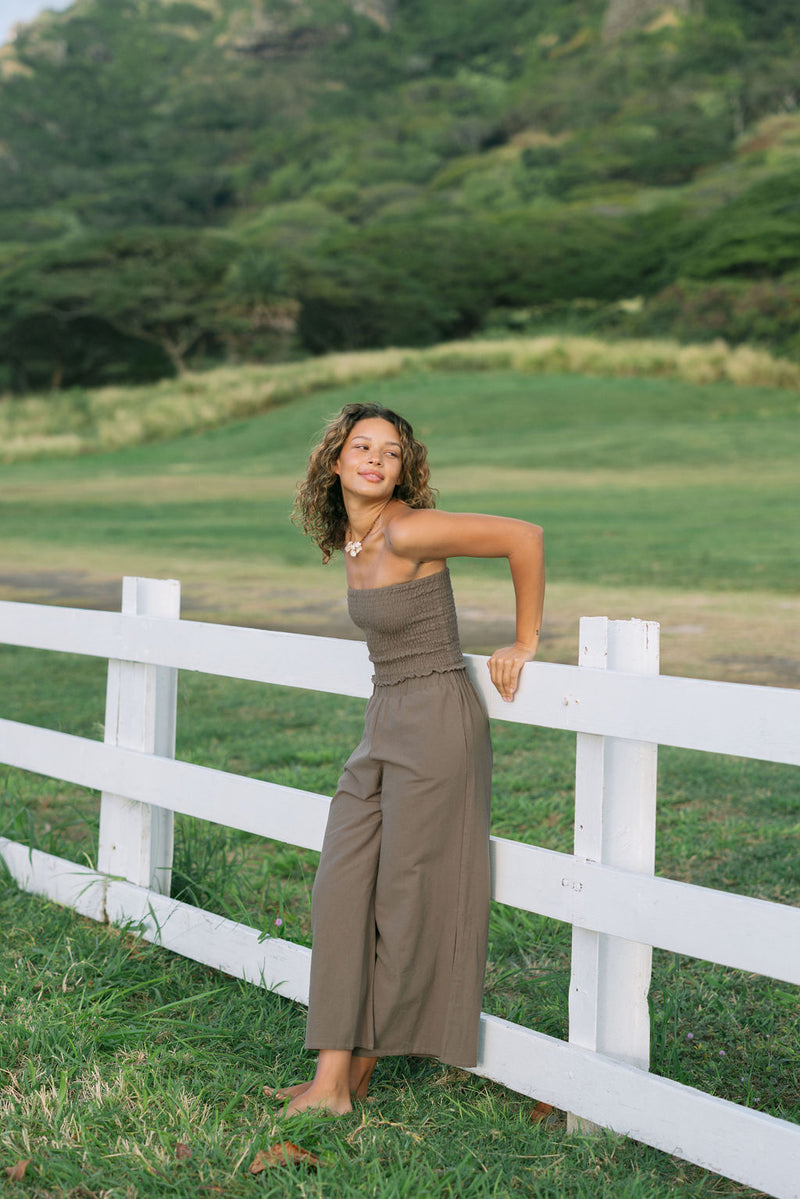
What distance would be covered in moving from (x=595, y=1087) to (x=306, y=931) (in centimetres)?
146

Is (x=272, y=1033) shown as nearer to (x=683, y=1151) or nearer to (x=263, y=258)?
(x=683, y=1151)

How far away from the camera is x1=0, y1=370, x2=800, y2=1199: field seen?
2.44 metres

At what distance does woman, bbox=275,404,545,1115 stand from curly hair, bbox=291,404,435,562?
0.79 feet

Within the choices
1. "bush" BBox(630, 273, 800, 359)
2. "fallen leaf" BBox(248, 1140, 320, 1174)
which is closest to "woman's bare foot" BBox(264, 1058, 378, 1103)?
"fallen leaf" BBox(248, 1140, 320, 1174)

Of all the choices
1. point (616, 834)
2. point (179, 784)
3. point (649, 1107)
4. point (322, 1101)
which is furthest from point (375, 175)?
point (649, 1107)

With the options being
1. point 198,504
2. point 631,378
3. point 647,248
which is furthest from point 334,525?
point 647,248

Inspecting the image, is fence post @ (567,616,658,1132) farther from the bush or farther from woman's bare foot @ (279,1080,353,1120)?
the bush

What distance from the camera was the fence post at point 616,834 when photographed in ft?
8.16

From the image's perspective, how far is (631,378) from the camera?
2798cm

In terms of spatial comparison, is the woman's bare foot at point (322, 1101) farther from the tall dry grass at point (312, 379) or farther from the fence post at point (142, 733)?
the tall dry grass at point (312, 379)

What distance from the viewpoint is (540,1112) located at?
2680 mm

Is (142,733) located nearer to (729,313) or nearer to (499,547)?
(499,547)

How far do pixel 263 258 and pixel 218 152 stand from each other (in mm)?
26224

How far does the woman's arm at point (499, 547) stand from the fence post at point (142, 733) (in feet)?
3.75
